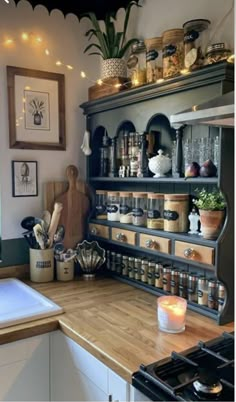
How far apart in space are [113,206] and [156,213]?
353 mm

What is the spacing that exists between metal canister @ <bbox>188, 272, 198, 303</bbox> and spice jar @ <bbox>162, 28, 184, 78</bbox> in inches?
35.8

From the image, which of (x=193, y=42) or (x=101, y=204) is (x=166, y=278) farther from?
(x=193, y=42)

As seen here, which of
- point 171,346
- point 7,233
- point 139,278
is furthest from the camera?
point 7,233

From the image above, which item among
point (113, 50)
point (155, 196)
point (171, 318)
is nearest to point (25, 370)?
point (171, 318)

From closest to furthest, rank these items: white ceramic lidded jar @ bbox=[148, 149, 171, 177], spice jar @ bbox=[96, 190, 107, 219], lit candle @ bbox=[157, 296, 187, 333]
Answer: lit candle @ bbox=[157, 296, 187, 333]
white ceramic lidded jar @ bbox=[148, 149, 171, 177]
spice jar @ bbox=[96, 190, 107, 219]

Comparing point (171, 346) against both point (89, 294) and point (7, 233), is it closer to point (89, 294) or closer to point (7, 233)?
point (89, 294)

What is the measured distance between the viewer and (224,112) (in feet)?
3.29

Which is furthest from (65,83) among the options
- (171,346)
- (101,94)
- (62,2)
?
(171,346)

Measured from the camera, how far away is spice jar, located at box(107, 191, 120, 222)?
84.2 inches

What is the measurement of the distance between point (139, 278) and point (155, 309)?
1.05 feet

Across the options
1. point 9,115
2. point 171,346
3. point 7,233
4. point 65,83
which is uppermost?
point 65,83

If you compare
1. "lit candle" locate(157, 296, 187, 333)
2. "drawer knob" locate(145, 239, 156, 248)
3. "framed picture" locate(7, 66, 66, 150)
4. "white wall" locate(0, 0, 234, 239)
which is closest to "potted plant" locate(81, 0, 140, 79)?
"white wall" locate(0, 0, 234, 239)

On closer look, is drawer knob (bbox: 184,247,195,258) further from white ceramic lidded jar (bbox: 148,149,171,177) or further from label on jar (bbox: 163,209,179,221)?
white ceramic lidded jar (bbox: 148,149,171,177)

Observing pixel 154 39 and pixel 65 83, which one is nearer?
pixel 154 39
